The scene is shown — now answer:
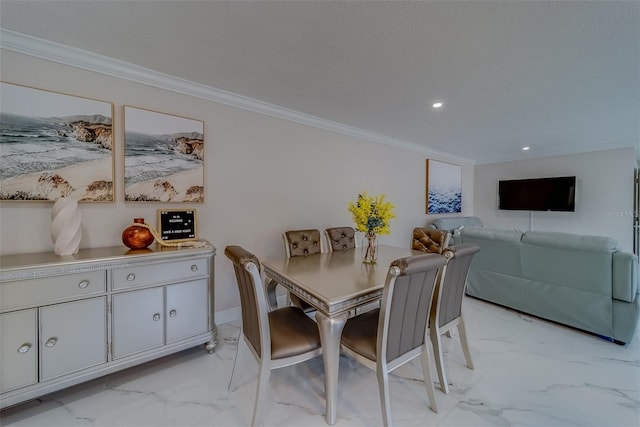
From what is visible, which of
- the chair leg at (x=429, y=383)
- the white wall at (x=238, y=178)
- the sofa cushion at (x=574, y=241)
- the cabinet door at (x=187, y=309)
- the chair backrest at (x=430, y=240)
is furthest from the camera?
the chair backrest at (x=430, y=240)

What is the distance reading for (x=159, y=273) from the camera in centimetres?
184

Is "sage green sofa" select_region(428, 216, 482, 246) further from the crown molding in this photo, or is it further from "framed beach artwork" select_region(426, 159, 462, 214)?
the crown molding

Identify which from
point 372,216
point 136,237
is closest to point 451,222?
point 372,216

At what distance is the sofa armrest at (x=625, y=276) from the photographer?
2.10 meters

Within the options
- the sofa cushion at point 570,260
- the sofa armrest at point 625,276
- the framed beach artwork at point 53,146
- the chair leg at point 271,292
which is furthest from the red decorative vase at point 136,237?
the sofa armrest at point 625,276

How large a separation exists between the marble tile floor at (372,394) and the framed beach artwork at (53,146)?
1.41 m

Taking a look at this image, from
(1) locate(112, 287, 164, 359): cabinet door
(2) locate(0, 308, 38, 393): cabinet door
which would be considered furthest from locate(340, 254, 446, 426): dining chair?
(2) locate(0, 308, 38, 393): cabinet door

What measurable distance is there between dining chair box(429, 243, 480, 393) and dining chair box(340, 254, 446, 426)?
0.72ft

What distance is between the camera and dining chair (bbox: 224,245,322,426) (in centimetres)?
135

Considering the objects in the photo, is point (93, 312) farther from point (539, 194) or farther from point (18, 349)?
point (539, 194)

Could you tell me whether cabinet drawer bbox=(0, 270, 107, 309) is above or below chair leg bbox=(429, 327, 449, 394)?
above

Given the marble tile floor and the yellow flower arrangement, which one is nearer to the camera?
the marble tile floor

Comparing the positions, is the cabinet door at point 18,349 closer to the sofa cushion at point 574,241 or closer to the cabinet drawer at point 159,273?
the cabinet drawer at point 159,273

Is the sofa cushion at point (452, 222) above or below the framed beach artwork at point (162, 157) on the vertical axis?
below
